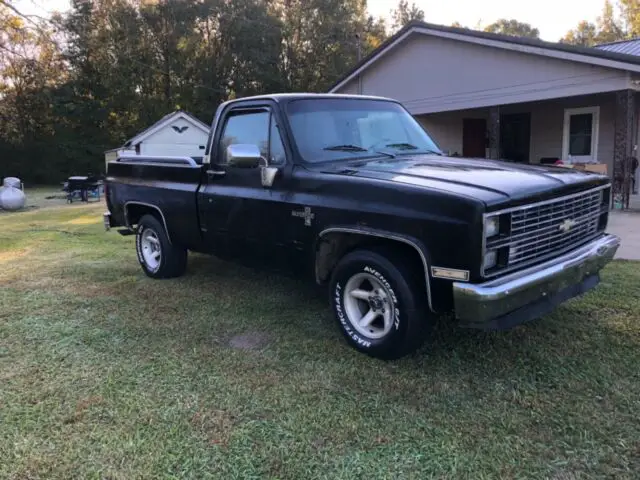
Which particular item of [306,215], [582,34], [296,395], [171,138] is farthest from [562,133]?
[582,34]

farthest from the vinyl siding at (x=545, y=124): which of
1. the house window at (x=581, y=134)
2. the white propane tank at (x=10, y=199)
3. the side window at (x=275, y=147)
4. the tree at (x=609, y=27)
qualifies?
the tree at (x=609, y=27)

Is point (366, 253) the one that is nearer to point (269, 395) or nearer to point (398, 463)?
point (269, 395)

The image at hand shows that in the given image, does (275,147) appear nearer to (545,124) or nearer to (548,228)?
(548,228)

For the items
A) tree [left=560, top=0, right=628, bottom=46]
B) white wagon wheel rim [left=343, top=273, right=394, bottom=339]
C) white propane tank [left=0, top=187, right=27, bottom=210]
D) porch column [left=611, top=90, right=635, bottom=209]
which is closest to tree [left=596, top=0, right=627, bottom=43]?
tree [left=560, top=0, right=628, bottom=46]

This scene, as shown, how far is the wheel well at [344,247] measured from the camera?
12.4 ft

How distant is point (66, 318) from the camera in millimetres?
5109

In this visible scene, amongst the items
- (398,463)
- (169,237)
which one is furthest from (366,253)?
(169,237)

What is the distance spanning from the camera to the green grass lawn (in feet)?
9.20

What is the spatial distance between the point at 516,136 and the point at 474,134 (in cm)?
146

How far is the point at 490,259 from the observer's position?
338 cm

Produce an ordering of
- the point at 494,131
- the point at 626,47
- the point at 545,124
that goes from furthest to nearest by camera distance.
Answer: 1. the point at 545,124
2. the point at 626,47
3. the point at 494,131

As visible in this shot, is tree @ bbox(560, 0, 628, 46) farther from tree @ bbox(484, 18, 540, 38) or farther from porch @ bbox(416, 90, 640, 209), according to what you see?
porch @ bbox(416, 90, 640, 209)

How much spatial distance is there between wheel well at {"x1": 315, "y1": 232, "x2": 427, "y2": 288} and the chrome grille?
60 centimetres

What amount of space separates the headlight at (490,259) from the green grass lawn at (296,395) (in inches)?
32.2
